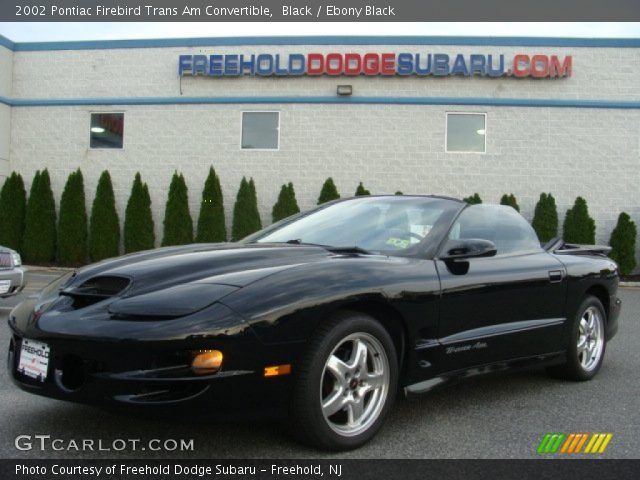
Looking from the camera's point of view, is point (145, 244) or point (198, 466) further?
point (145, 244)

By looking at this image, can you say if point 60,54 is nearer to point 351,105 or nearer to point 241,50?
point 241,50

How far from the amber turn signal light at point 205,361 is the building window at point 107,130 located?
16.7m

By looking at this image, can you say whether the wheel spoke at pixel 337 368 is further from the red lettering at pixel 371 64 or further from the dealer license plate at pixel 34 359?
the red lettering at pixel 371 64

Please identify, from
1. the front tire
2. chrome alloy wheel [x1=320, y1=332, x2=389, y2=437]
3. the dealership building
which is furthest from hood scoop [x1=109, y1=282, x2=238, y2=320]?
the dealership building

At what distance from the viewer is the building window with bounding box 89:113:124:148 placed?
1850 cm

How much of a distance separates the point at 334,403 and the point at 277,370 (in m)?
0.40

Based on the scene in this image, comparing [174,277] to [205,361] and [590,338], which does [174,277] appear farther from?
[590,338]

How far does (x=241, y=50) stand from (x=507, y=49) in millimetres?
6923

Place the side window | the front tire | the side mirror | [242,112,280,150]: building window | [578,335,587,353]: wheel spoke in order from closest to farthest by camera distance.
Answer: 1. the front tire
2. the side mirror
3. the side window
4. [578,335,587,353]: wheel spoke
5. [242,112,280,150]: building window

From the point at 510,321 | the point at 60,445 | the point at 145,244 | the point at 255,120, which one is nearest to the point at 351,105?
the point at 255,120

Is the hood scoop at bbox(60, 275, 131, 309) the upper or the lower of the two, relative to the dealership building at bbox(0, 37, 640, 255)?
lower

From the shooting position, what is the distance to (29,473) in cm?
288

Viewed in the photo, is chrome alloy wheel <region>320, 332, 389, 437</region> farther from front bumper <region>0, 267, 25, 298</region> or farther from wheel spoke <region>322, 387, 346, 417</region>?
front bumper <region>0, 267, 25, 298</region>

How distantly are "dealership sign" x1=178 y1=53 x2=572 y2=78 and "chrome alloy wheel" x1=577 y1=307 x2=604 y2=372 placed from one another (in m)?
13.1
